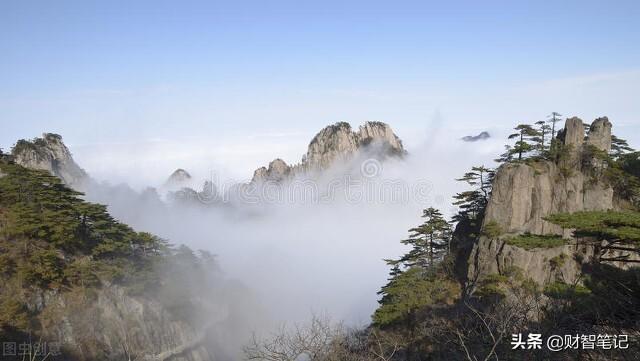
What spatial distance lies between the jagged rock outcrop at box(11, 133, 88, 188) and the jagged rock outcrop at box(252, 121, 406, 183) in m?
83.7

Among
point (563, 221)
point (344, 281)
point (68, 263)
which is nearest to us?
point (563, 221)

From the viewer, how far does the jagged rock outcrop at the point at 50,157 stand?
7500 centimetres

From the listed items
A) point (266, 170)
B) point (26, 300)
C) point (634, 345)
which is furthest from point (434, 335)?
point (266, 170)

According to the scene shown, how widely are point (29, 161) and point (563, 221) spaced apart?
83.5 m

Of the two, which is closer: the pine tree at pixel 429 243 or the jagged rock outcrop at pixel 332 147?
the pine tree at pixel 429 243

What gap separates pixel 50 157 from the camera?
274 ft

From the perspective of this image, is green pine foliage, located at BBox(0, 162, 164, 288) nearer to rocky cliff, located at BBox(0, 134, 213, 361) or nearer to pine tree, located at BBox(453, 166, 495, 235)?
rocky cliff, located at BBox(0, 134, 213, 361)

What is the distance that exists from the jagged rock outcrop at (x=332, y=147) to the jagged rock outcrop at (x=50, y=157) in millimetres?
83696

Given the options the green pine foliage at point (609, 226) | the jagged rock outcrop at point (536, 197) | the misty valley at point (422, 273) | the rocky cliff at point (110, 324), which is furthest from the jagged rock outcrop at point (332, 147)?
the green pine foliage at point (609, 226)

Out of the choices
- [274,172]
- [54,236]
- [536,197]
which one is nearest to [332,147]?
[274,172]

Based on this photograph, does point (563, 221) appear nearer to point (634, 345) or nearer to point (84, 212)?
point (634, 345)

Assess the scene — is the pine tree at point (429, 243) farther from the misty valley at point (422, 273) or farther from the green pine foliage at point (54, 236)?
the green pine foliage at point (54, 236)

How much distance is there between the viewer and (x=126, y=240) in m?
45.0

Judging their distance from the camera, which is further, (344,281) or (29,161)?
(344,281)
